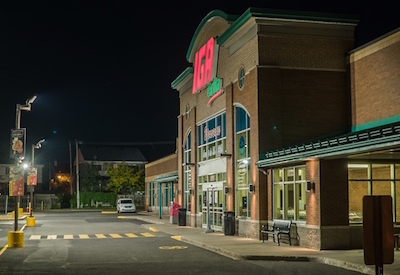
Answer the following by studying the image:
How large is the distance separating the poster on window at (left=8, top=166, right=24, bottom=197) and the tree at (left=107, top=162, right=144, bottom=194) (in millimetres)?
67396

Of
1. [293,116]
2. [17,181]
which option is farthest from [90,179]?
[293,116]

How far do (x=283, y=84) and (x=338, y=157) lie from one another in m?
6.37

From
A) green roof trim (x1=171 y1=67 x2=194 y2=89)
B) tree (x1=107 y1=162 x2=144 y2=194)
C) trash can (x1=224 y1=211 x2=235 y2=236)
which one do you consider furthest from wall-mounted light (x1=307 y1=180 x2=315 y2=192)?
tree (x1=107 y1=162 x2=144 y2=194)

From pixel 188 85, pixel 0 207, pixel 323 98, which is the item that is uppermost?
pixel 188 85

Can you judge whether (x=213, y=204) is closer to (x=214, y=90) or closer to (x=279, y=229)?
(x=214, y=90)

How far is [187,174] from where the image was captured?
38812 mm

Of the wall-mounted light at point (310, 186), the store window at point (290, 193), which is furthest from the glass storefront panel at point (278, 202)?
the wall-mounted light at point (310, 186)

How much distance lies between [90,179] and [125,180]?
972cm

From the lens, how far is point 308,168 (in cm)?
2170

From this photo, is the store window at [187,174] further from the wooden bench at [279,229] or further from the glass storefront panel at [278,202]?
the wooden bench at [279,229]

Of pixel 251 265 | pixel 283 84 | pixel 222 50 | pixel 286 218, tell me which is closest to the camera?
pixel 251 265

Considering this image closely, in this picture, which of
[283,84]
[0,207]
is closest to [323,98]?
[283,84]

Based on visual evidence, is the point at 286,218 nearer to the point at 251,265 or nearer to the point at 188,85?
the point at 251,265

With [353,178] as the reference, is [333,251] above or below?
below
